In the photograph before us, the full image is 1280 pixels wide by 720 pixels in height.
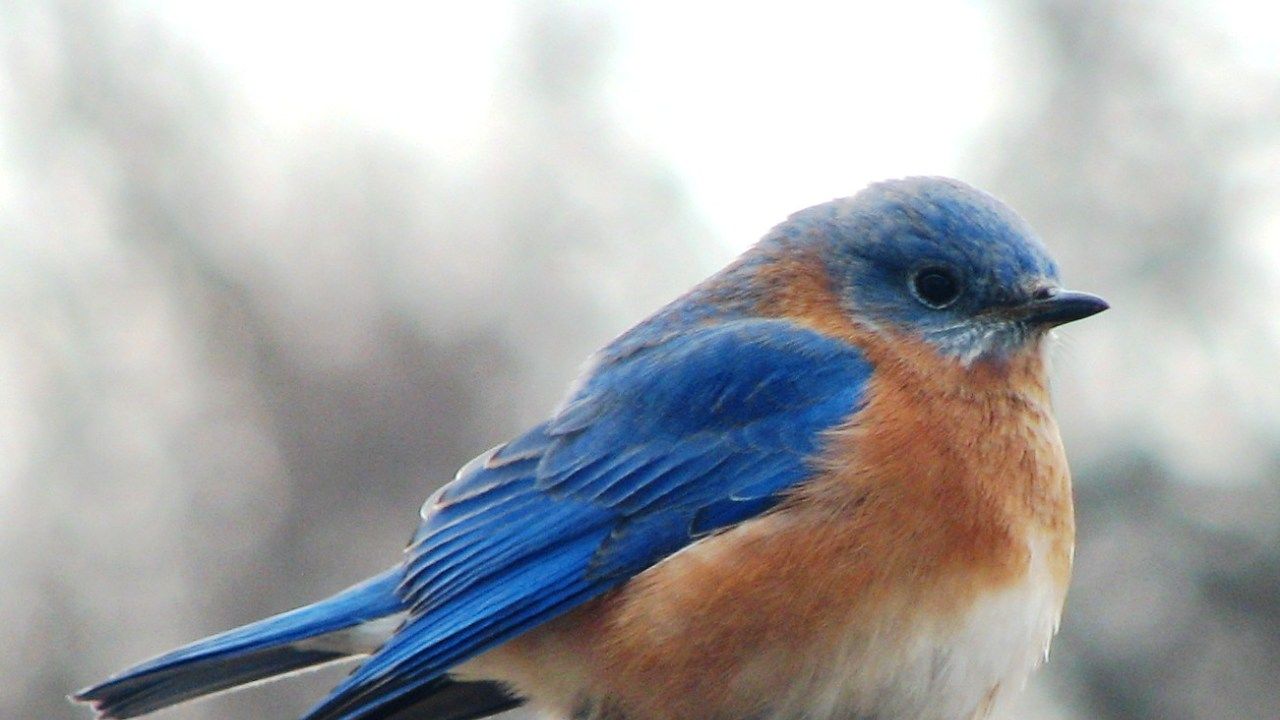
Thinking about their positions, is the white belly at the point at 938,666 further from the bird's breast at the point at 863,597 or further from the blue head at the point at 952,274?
the blue head at the point at 952,274

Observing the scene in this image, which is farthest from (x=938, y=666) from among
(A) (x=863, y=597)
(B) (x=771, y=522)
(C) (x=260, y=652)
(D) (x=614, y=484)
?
(C) (x=260, y=652)

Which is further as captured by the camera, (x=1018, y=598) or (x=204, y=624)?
(x=204, y=624)

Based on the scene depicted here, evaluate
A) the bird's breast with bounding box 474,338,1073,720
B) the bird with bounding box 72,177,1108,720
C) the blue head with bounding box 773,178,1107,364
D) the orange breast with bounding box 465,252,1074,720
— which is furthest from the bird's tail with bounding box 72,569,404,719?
the blue head with bounding box 773,178,1107,364

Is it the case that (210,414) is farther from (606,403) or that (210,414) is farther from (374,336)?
(606,403)

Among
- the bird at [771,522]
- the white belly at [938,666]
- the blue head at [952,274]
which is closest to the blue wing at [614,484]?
the bird at [771,522]

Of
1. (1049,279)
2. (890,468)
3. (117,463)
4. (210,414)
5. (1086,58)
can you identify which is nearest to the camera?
(890,468)

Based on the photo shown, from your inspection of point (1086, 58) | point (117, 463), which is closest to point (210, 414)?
point (117, 463)

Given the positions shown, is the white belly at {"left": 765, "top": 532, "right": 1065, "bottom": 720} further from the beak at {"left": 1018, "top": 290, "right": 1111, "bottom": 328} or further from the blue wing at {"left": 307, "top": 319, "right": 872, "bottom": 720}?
the beak at {"left": 1018, "top": 290, "right": 1111, "bottom": 328}

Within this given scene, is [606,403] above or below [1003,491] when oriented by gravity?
above
